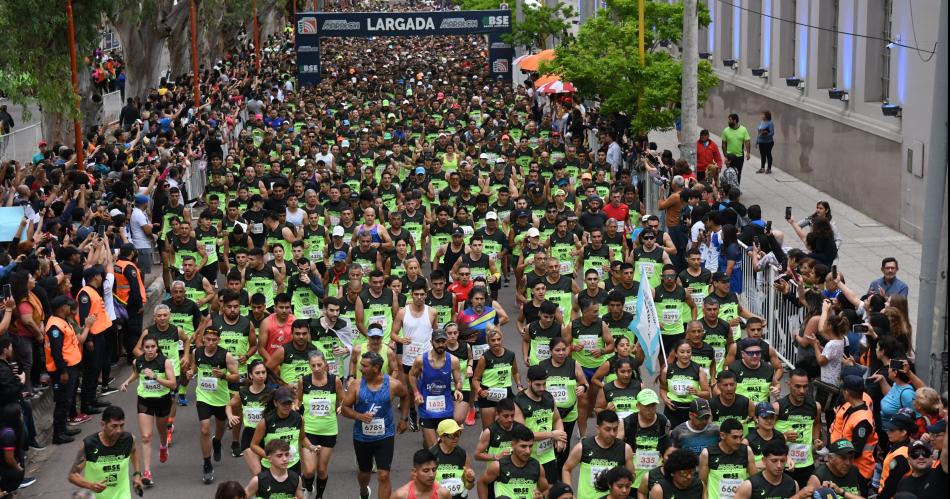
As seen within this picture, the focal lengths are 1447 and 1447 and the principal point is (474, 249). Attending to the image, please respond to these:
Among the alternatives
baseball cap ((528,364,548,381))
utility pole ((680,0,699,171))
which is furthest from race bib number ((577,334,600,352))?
utility pole ((680,0,699,171))

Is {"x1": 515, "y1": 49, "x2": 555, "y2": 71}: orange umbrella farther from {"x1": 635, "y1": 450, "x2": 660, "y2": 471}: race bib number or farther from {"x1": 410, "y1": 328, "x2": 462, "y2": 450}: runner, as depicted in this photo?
{"x1": 635, "y1": 450, "x2": 660, "y2": 471}: race bib number

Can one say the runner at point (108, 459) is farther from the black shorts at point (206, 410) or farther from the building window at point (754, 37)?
the building window at point (754, 37)

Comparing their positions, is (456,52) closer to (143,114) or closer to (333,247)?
(143,114)

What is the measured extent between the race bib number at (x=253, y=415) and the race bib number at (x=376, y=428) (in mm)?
992

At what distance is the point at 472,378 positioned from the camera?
12859 millimetres

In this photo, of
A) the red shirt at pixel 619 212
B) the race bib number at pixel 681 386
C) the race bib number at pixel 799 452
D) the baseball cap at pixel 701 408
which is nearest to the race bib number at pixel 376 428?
the race bib number at pixel 681 386

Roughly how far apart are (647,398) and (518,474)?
1.33 m

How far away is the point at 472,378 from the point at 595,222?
6.63 meters

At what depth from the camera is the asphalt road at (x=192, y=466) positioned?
1290cm

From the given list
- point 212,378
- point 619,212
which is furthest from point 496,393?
point 619,212

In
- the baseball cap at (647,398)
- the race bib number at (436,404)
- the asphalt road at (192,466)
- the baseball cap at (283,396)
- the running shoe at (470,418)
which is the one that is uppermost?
the baseball cap at (647,398)

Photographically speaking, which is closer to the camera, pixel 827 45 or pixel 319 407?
pixel 319 407

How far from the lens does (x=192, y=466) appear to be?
1359cm

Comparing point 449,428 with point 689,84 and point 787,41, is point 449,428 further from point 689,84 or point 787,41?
point 787,41
